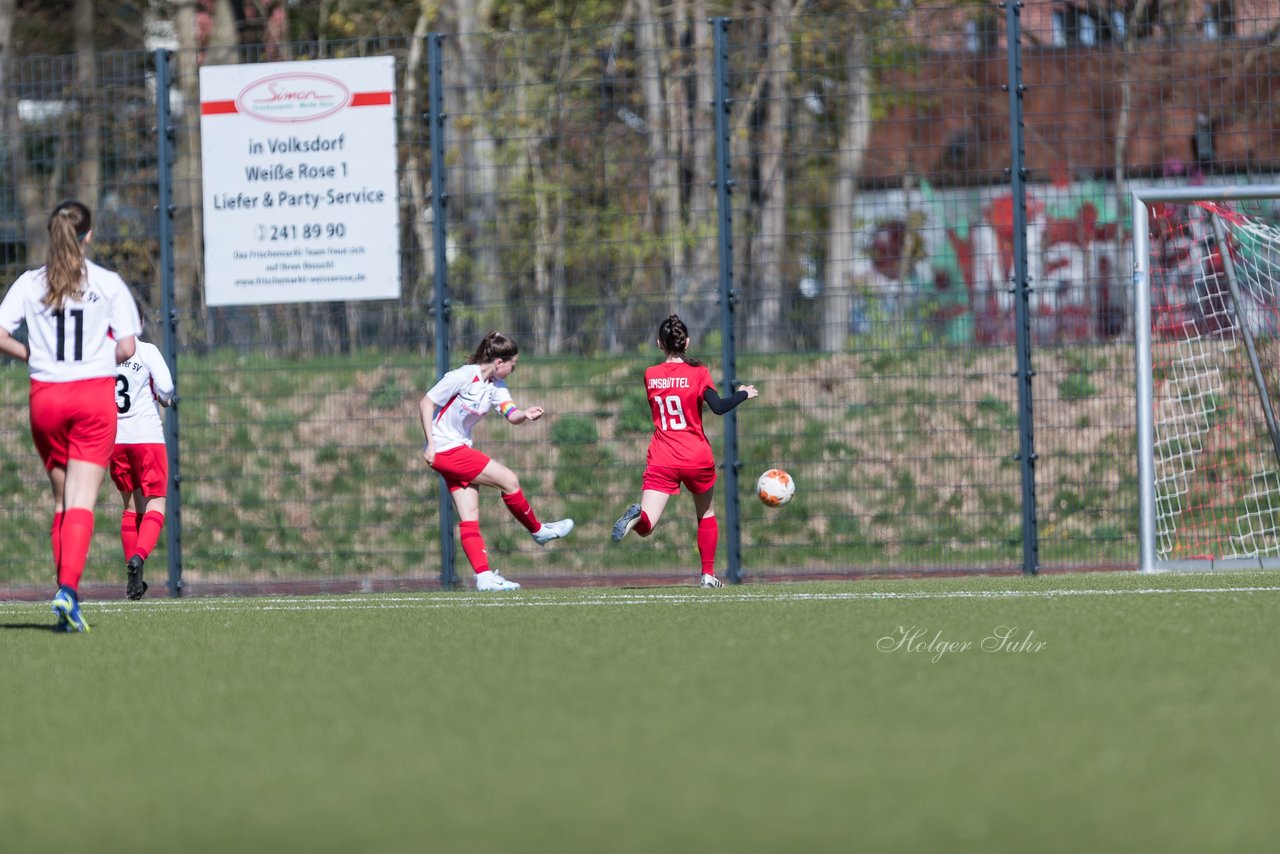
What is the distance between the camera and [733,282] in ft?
39.8

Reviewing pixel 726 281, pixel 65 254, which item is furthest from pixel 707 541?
pixel 65 254

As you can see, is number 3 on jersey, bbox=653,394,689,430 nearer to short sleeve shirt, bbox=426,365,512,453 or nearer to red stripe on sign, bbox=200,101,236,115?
short sleeve shirt, bbox=426,365,512,453

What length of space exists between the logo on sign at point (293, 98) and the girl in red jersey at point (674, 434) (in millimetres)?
3162

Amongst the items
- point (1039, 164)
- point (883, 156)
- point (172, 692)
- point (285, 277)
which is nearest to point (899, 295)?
point (883, 156)

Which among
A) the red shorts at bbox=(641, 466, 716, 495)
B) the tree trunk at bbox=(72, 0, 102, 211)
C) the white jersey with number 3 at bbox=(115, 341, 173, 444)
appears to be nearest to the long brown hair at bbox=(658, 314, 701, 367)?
the red shorts at bbox=(641, 466, 716, 495)

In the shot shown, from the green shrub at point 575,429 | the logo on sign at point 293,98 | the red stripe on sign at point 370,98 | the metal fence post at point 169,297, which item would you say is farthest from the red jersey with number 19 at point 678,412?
the metal fence post at point 169,297

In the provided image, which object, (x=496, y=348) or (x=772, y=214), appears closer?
(x=496, y=348)

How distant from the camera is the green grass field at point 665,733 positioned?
3.56 metres

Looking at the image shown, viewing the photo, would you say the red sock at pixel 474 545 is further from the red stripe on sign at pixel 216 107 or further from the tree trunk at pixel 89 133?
the tree trunk at pixel 89 133

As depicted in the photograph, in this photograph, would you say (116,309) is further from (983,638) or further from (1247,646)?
(1247,646)

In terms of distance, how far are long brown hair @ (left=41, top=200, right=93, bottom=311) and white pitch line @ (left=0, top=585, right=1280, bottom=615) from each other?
235 cm

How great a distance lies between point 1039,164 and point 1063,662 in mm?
8628

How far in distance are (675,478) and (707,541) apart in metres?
0.51

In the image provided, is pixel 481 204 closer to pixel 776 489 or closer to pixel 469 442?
pixel 469 442
